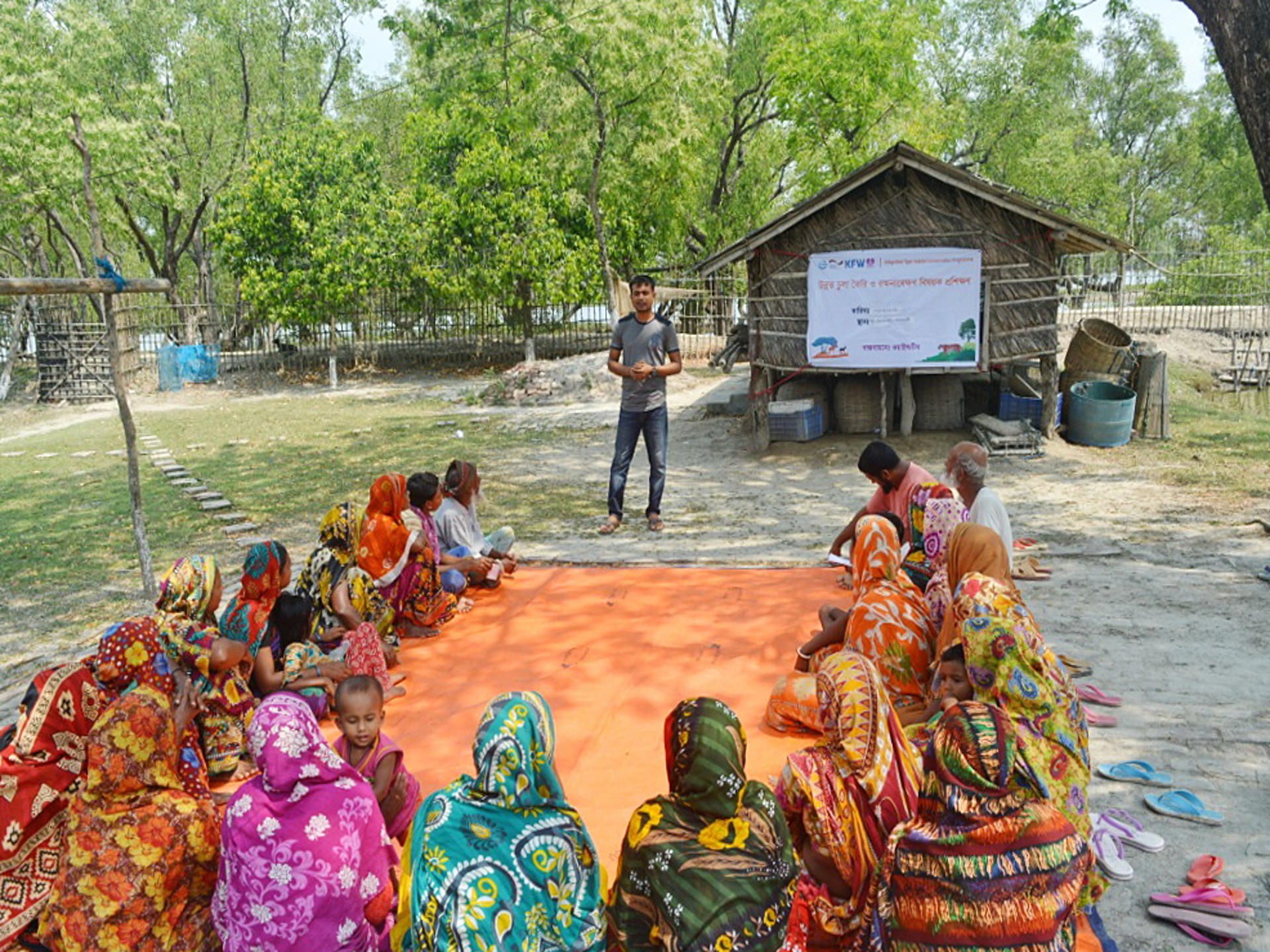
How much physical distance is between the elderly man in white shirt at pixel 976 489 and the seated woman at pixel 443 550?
2.94 m

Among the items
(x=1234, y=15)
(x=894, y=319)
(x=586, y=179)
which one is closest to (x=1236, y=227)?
(x=586, y=179)

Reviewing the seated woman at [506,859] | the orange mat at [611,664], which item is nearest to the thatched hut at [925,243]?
the orange mat at [611,664]

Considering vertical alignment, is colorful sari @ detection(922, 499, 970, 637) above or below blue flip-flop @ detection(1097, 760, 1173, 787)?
above

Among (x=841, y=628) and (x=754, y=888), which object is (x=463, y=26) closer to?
(x=841, y=628)

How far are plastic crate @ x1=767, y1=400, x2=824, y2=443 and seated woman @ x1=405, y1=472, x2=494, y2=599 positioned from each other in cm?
620

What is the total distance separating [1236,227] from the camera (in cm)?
4216

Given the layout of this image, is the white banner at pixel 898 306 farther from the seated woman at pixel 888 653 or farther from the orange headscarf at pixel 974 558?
the orange headscarf at pixel 974 558

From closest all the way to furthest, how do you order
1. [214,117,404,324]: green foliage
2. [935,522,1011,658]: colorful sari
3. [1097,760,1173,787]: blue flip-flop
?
1. [1097,760,1173,787]: blue flip-flop
2. [935,522,1011,658]: colorful sari
3. [214,117,404,324]: green foliage

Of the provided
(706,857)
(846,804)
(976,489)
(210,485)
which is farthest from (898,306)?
(706,857)

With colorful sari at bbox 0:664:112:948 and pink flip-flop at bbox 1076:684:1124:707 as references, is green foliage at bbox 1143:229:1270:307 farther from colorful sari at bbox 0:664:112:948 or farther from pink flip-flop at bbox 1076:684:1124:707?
colorful sari at bbox 0:664:112:948

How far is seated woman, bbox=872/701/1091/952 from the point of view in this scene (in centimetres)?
237

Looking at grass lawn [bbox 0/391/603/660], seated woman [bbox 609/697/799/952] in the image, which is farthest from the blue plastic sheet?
seated woman [bbox 609/697/799/952]

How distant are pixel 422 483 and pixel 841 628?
106 inches

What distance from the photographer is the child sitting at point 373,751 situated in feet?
10.8
